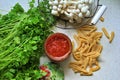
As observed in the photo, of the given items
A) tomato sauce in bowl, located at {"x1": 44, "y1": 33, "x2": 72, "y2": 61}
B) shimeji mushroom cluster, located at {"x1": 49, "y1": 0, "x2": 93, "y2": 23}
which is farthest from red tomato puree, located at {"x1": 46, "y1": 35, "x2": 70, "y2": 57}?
shimeji mushroom cluster, located at {"x1": 49, "y1": 0, "x2": 93, "y2": 23}

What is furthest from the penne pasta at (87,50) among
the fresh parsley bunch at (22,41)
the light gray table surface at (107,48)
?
the fresh parsley bunch at (22,41)

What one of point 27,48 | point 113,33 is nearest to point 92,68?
point 113,33

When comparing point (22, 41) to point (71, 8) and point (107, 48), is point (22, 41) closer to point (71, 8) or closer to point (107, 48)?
point (71, 8)

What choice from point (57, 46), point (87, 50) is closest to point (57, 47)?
point (57, 46)

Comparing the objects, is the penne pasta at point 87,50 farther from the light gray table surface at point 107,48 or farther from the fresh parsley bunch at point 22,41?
the fresh parsley bunch at point 22,41

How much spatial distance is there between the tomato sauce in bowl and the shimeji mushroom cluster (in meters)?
0.10

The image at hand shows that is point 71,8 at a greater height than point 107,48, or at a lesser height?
greater

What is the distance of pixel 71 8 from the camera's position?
1514mm

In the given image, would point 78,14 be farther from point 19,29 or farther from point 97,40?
point 19,29

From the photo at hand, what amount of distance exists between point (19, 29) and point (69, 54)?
0.23 metres

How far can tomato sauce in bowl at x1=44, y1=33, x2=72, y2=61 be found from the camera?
147 cm

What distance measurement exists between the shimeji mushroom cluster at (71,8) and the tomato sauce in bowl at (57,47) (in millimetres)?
99

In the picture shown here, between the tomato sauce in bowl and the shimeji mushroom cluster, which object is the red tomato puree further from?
the shimeji mushroom cluster

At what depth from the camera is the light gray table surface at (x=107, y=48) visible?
4.99 feet
